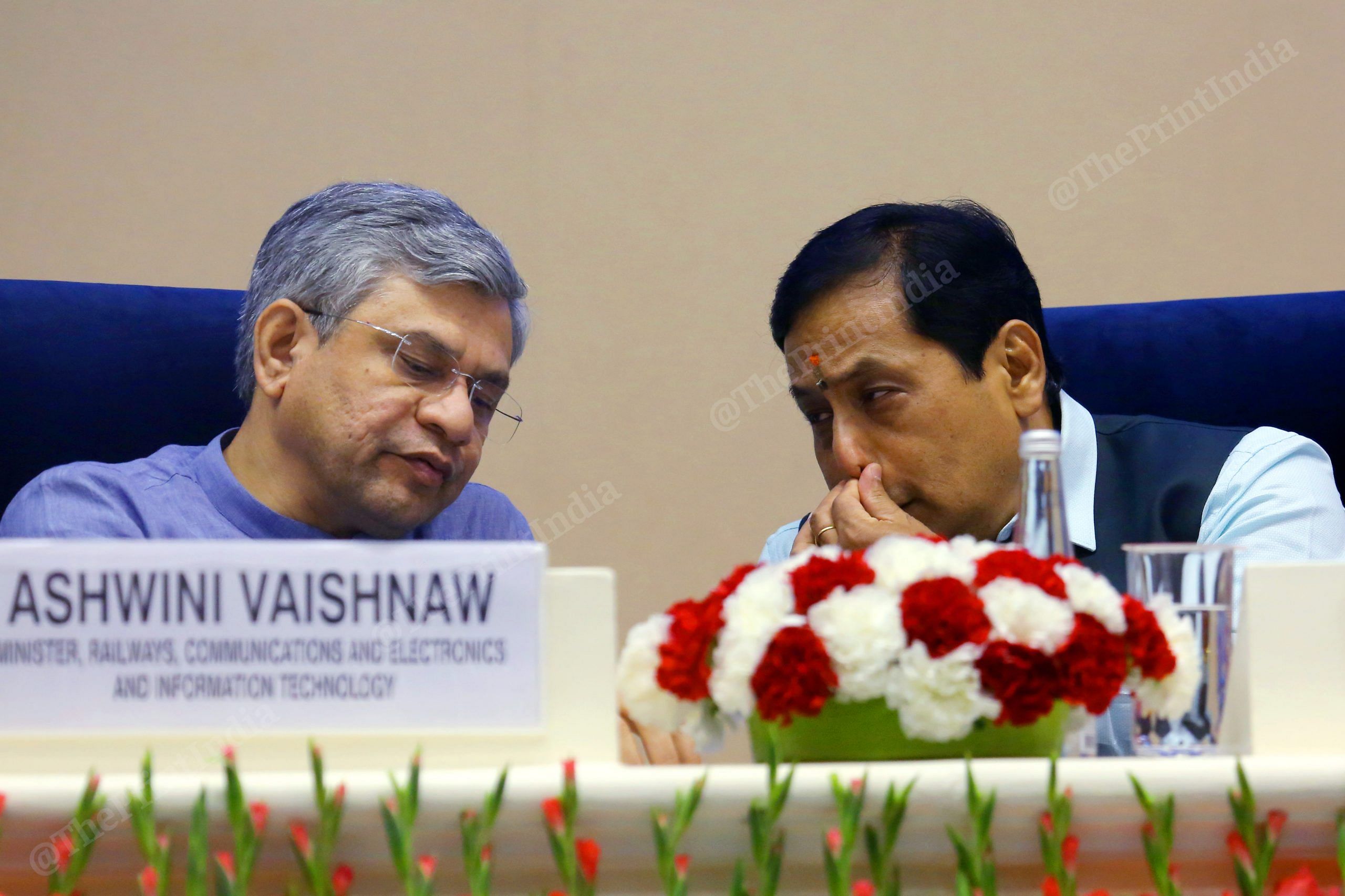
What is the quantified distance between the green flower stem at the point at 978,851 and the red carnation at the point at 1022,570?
0.38 feet

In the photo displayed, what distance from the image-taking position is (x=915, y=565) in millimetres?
633

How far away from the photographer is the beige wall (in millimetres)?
2162

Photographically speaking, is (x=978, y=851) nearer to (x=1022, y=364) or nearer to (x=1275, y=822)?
(x=1275, y=822)

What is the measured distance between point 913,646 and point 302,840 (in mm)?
293

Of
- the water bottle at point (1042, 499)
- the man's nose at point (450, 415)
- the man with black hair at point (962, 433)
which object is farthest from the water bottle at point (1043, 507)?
the man's nose at point (450, 415)

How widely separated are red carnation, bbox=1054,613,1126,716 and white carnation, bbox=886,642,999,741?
1.7 inches

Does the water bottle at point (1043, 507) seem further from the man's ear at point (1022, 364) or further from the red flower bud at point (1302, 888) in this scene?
the man's ear at point (1022, 364)

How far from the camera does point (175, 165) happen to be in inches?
85.1

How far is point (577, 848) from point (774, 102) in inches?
73.8

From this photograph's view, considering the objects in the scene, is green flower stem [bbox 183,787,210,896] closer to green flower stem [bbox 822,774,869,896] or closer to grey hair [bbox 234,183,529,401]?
green flower stem [bbox 822,774,869,896]

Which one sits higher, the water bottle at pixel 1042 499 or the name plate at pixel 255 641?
the water bottle at pixel 1042 499

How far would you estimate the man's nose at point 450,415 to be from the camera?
1.51 metres

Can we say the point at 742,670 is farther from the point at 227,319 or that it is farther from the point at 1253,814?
the point at 227,319

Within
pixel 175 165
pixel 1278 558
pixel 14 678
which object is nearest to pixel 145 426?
pixel 175 165
